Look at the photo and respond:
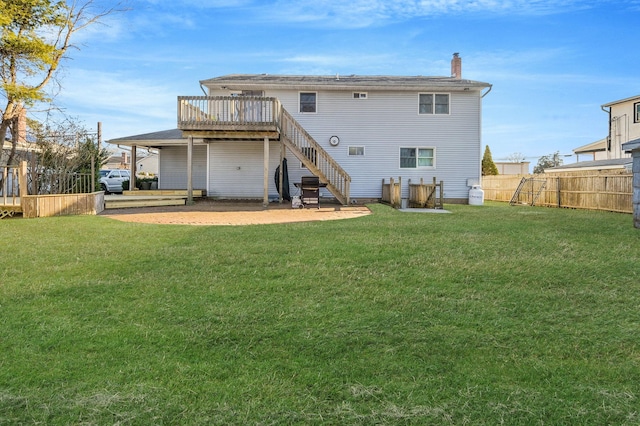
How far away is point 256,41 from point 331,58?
5301mm

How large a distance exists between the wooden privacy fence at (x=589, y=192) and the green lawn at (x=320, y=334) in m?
8.76

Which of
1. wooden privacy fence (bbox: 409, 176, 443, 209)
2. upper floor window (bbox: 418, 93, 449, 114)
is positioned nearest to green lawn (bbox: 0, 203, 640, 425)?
wooden privacy fence (bbox: 409, 176, 443, 209)

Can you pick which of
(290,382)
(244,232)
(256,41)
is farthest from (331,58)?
(290,382)

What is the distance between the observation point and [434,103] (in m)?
17.6

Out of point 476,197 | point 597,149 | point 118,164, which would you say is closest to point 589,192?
point 476,197

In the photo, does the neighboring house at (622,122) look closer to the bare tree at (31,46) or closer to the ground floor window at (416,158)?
the ground floor window at (416,158)

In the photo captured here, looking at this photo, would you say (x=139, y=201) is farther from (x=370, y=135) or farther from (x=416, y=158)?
(x=416, y=158)

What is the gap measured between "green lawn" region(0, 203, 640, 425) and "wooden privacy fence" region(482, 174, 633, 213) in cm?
876

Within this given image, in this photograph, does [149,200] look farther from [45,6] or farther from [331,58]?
[331,58]

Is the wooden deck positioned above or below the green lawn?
above

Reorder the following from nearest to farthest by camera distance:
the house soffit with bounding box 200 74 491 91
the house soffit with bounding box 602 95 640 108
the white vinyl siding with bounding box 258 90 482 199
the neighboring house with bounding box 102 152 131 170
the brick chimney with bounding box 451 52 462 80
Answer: the house soffit with bounding box 200 74 491 91 < the white vinyl siding with bounding box 258 90 482 199 < the brick chimney with bounding box 451 52 462 80 < the house soffit with bounding box 602 95 640 108 < the neighboring house with bounding box 102 152 131 170

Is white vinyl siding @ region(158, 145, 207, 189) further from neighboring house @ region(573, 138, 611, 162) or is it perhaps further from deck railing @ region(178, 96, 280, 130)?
neighboring house @ region(573, 138, 611, 162)

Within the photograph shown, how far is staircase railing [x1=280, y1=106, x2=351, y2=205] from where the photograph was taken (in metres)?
15.0

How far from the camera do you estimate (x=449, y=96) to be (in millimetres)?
17578
